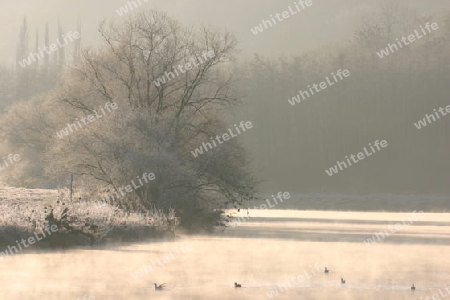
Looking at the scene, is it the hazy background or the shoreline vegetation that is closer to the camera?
the shoreline vegetation

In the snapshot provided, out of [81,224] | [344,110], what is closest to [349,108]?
[344,110]

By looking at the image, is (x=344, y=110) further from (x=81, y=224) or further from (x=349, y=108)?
(x=81, y=224)

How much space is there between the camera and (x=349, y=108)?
114000 mm

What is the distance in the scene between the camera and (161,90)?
44844 mm

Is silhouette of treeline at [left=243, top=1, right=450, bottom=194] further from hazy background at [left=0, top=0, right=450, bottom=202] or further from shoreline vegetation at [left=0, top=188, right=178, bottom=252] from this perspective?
shoreline vegetation at [left=0, top=188, right=178, bottom=252]

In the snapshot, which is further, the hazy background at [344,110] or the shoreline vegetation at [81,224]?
the hazy background at [344,110]

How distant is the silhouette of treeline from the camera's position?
361 ft

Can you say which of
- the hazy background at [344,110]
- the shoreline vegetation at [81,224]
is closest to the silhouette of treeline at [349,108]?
the hazy background at [344,110]

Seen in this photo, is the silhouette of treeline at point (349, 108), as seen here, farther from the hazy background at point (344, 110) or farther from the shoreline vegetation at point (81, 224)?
the shoreline vegetation at point (81, 224)

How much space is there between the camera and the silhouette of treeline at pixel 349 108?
109938 mm

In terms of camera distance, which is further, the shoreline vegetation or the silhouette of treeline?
the silhouette of treeline

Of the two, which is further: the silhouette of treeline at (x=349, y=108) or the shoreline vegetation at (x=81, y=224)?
the silhouette of treeline at (x=349, y=108)

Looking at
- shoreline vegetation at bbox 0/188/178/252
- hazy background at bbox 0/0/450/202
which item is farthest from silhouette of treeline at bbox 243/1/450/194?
shoreline vegetation at bbox 0/188/178/252

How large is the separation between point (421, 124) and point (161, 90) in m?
68.7
